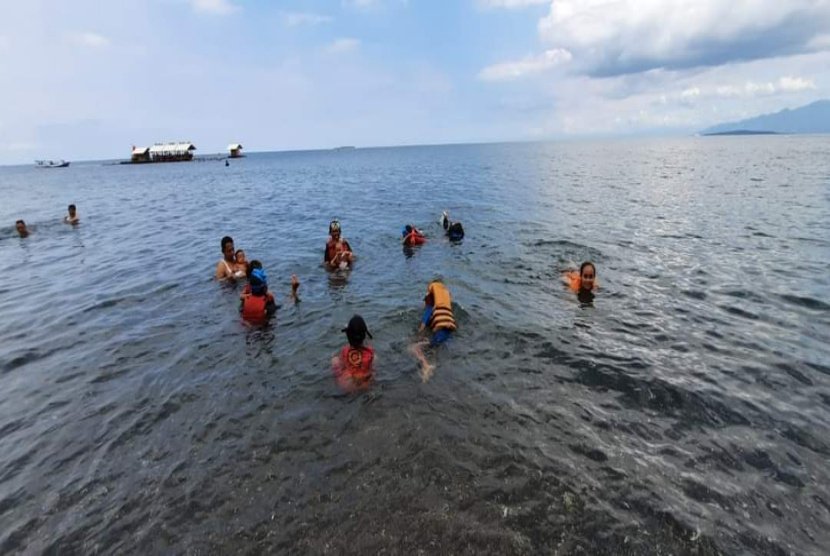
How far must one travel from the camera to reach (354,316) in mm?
9109

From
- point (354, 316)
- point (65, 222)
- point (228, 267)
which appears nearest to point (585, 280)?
point (354, 316)

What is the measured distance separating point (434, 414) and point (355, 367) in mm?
2033

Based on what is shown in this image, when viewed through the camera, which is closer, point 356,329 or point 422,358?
point 356,329

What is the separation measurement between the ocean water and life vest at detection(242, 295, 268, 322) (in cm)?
38

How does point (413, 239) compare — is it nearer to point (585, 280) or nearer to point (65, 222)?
point (585, 280)

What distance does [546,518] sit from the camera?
6238 mm

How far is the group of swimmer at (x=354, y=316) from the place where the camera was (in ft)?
31.0

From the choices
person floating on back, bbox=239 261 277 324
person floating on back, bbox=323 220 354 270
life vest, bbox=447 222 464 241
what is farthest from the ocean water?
life vest, bbox=447 222 464 241

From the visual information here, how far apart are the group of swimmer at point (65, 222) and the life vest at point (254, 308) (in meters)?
27.5

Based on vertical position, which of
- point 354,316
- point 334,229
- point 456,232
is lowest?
point 456,232

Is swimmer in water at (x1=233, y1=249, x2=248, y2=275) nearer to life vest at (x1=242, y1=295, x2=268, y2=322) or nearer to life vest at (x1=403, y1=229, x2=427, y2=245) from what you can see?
life vest at (x1=242, y1=295, x2=268, y2=322)

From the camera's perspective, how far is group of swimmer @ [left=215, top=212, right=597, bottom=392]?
9.45 meters

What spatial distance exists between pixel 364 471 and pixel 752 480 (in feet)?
20.3

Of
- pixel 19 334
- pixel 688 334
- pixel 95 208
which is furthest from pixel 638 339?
pixel 95 208
